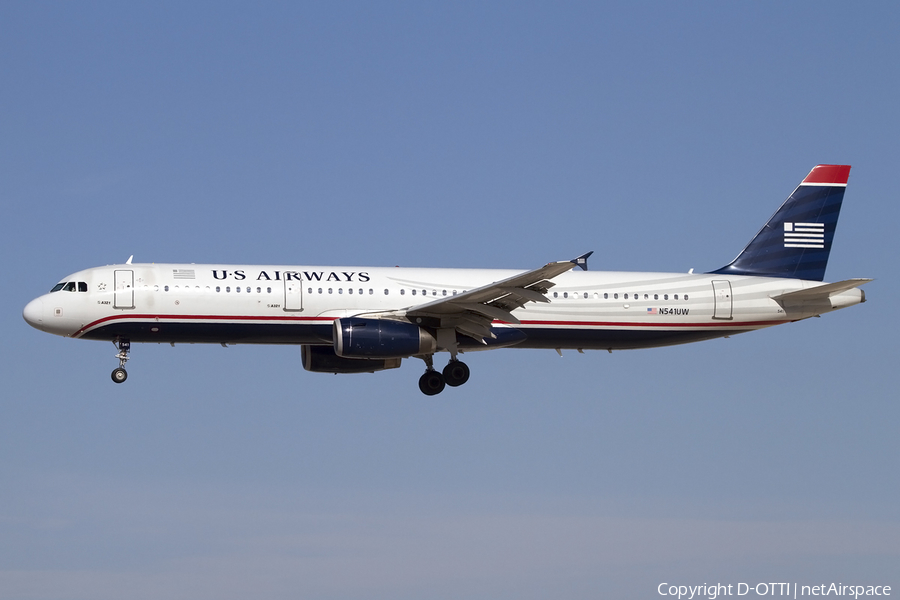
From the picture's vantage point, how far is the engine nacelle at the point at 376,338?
36.1 meters

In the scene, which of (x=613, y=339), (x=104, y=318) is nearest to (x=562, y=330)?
(x=613, y=339)

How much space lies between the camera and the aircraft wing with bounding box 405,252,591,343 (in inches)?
1385

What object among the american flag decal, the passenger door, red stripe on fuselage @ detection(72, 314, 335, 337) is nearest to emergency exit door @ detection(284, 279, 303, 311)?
red stripe on fuselage @ detection(72, 314, 335, 337)

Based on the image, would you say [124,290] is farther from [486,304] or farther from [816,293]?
[816,293]

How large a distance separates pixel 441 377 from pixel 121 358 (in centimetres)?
1035

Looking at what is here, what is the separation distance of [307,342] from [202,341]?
3.30m

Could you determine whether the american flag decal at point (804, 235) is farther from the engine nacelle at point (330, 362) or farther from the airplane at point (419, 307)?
the engine nacelle at point (330, 362)

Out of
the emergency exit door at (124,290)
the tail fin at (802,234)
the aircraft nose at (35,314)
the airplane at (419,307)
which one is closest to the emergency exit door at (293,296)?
the airplane at (419,307)

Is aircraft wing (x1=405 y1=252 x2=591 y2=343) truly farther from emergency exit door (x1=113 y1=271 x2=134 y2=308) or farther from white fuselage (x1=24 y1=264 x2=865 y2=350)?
emergency exit door (x1=113 y1=271 x2=134 y2=308)

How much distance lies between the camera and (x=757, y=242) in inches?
1689

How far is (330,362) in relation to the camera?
133ft

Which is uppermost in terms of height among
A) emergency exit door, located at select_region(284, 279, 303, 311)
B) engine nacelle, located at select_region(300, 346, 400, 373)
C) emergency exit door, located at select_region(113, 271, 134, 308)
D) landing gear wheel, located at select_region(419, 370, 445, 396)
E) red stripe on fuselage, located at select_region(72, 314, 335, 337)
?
emergency exit door, located at select_region(113, 271, 134, 308)

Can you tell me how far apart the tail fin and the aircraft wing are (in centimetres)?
966

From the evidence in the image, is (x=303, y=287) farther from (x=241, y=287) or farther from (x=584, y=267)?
(x=584, y=267)
